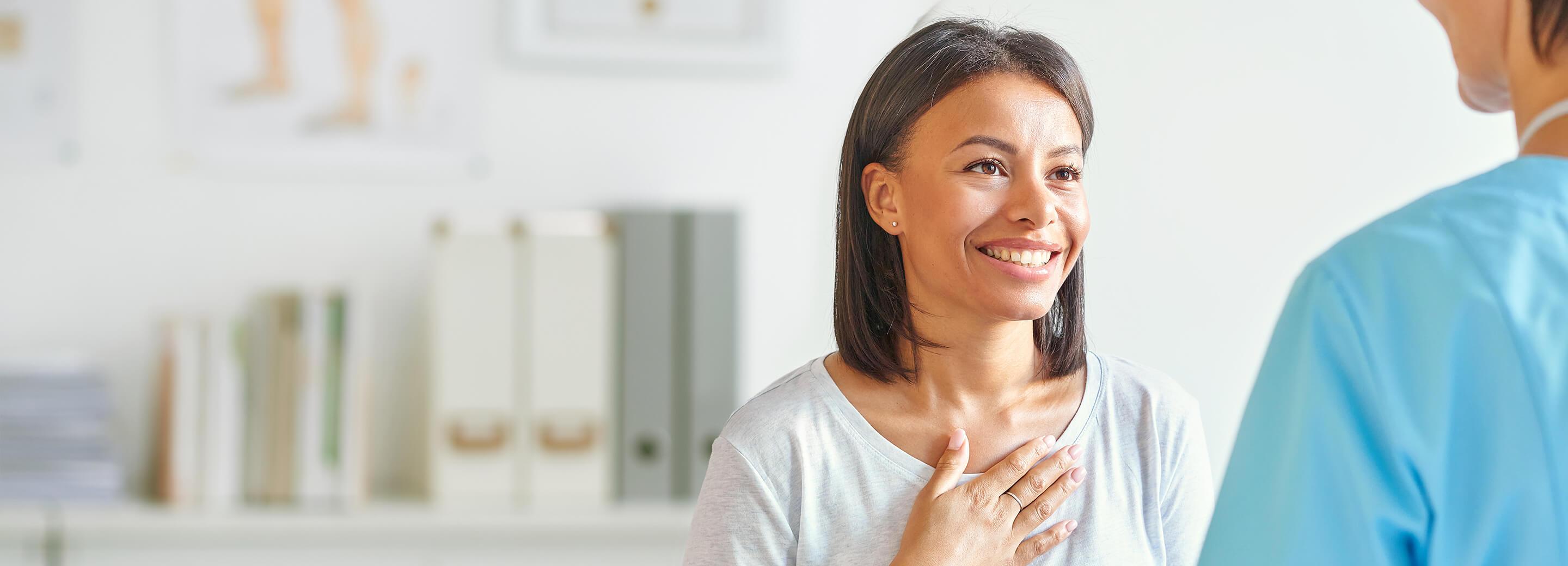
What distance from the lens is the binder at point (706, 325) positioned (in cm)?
176

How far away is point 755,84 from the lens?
2.04 m


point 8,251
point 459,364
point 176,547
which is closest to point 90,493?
point 176,547

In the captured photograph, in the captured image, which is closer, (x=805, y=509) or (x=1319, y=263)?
(x=1319, y=263)

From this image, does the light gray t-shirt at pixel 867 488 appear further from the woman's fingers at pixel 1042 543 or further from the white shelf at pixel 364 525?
the white shelf at pixel 364 525

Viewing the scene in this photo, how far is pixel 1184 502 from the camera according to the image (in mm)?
769

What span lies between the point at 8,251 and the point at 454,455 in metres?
0.77

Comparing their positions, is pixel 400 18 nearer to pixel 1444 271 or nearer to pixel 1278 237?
pixel 1278 237

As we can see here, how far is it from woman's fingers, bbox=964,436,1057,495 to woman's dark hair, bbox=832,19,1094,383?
0.08 metres

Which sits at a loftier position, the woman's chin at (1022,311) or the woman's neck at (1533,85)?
the woman's neck at (1533,85)

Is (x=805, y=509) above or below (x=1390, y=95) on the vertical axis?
below

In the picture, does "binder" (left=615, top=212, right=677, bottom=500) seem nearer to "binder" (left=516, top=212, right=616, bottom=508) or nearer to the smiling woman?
"binder" (left=516, top=212, right=616, bottom=508)

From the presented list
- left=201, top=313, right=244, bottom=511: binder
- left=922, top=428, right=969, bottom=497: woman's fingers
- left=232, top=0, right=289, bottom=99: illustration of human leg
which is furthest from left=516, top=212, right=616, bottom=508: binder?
left=922, top=428, right=969, bottom=497: woman's fingers

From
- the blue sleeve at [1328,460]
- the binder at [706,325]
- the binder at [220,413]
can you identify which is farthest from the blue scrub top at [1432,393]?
the binder at [220,413]

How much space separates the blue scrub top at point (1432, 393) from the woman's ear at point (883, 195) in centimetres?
32
